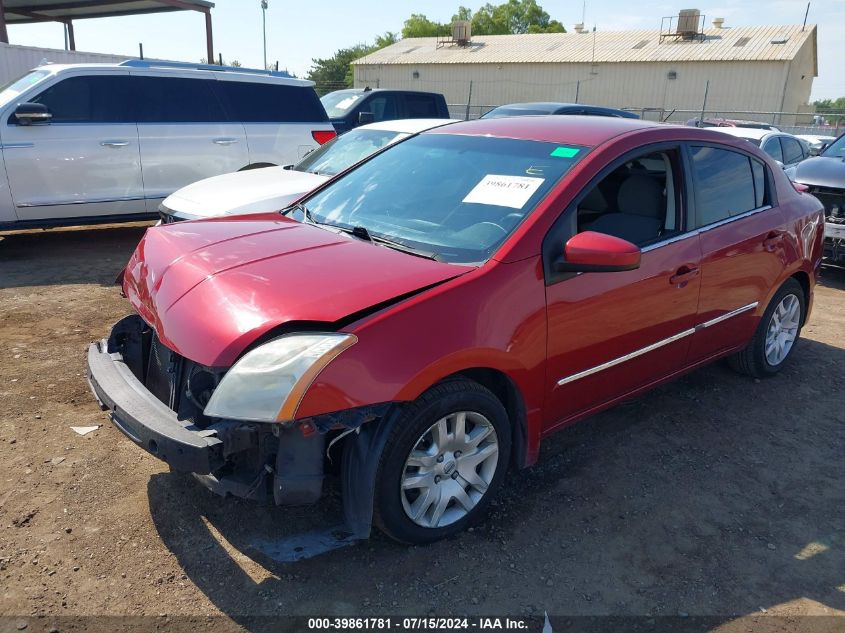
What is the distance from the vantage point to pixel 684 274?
144 inches

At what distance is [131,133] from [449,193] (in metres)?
5.88

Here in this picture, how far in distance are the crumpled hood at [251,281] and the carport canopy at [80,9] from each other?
15735mm

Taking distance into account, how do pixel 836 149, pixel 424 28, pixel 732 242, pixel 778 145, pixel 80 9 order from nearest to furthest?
pixel 732 242, pixel 836 149, pixel 778 145, pixel 80 9, pixel 424 28

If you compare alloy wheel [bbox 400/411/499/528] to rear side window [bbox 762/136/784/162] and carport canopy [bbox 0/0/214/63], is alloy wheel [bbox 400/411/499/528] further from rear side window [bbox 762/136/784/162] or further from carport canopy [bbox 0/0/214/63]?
carport canopy [bbox 0/0/214/63]

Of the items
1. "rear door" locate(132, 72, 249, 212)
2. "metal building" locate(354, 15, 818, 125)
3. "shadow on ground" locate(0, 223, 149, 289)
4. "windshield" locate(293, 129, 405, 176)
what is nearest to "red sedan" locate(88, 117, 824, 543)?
"windshield" locate(293, 129, 405, 176)

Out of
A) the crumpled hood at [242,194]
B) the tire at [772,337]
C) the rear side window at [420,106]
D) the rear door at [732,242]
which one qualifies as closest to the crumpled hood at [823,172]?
the tire at [772,337]

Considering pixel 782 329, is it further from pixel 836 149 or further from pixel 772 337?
pixel 836 149

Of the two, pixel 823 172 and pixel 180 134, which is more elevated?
pixel 180 134

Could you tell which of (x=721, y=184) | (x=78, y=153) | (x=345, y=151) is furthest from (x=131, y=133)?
(x=721, y=184)

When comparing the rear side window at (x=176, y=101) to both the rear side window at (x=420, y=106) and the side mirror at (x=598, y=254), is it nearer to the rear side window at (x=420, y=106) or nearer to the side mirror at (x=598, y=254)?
the rear side window at (x=420, y=106)

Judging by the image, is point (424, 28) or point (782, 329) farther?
point (424, 28)

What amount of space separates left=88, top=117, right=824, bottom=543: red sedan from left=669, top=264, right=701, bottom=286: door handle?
0.07 feet

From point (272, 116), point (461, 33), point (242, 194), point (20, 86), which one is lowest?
point (242, 194)

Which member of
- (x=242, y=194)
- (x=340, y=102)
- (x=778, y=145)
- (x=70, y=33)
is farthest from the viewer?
(x=70, y=33)
